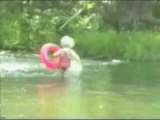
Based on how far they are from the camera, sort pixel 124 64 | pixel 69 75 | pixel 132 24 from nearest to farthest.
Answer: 1. pixel 69 75
2. pixel 124 64
3. pixel 132 24

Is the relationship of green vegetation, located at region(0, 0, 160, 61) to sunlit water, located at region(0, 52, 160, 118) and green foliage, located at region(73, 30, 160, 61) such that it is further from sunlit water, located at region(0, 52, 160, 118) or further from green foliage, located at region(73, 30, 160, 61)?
sunlit water, located at region(0, 52, 160, 118)

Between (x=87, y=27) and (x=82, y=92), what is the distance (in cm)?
1325

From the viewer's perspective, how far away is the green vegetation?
1730 centimetres

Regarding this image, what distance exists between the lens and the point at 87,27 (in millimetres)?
23031

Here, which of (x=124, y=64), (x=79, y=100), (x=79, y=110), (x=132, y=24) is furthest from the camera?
(x=132, y=24)

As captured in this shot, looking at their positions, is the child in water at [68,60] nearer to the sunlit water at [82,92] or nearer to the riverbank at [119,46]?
the sunlit water at [82,92]

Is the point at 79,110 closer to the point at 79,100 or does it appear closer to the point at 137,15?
the point at 79,100

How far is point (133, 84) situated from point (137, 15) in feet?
39.1

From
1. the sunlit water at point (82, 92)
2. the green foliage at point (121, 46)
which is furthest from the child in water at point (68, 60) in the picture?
the green foliage at point (121, 46)

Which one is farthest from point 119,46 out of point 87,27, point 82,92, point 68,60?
point 82,92

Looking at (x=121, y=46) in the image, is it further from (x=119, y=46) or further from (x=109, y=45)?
(x=109, y=45)

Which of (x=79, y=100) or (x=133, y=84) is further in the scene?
(x=133, y=84)

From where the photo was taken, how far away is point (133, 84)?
11.1m

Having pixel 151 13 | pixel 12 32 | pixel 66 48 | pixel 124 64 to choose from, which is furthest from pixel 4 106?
pixel 151 13
